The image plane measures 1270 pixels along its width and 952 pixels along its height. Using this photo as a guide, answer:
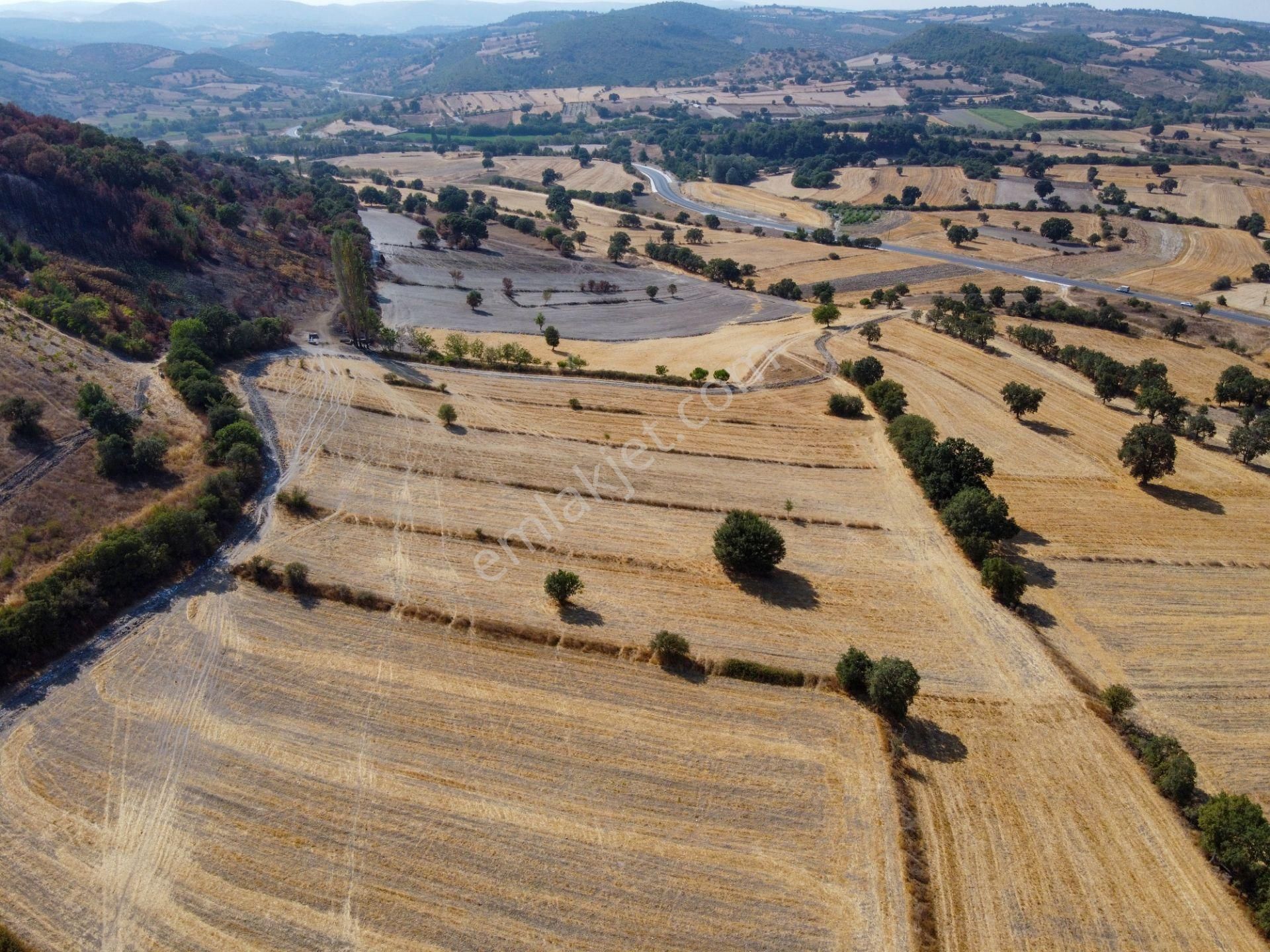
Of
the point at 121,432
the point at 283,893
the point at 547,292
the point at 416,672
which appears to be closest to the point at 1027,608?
the point at 416,672

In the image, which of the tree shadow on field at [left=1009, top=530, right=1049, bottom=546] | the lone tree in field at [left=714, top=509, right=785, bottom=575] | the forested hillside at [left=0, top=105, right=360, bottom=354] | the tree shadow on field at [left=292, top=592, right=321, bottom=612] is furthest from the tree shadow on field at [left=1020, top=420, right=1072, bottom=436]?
the forested hillside at [left=0, top=105, right=360, bottom=354]

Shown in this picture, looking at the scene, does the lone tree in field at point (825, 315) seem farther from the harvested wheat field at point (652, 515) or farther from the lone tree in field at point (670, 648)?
the lone tree in field at point (670, 648)

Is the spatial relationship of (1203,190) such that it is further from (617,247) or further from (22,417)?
(22,417)

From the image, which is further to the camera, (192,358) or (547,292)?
(547,292)

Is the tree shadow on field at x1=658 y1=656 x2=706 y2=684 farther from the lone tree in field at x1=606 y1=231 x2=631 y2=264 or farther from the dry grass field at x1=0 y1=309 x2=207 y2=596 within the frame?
the lone tree in field at x1=606 y1=231 x2=631 y2=264

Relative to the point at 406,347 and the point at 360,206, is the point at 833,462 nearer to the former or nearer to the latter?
the point at 406,347

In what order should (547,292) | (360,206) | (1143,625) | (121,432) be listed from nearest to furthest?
(1143,625) < (121,432) < (547,292) < (360,206)
